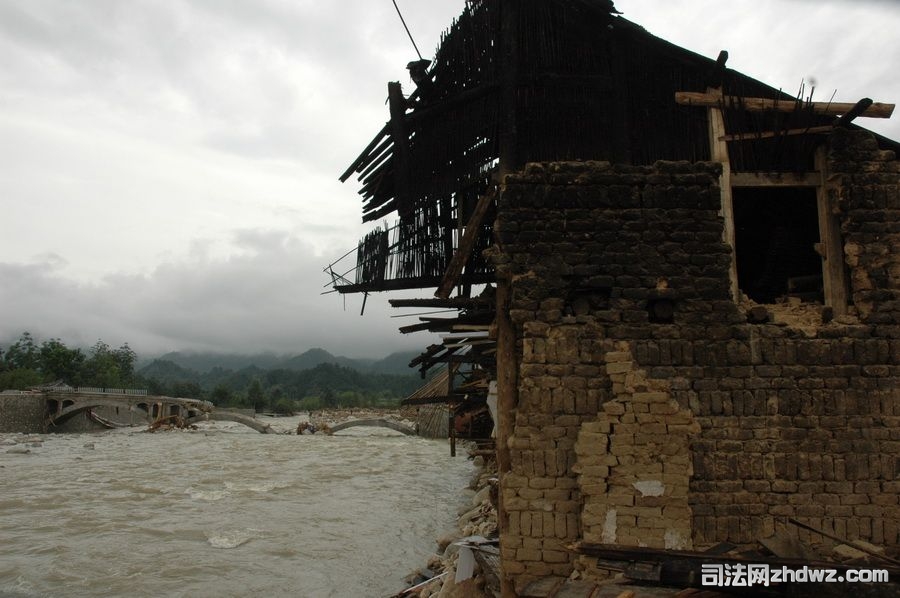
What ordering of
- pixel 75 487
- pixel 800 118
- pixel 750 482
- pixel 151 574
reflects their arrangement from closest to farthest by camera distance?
pixel 750 482 → pixel 800 118 → pixel 151 574 → pixel 75 487

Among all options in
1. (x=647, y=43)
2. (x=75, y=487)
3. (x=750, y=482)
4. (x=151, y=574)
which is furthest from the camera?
(x=75, y=487)

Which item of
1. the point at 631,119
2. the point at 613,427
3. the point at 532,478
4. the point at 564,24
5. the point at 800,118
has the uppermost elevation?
the point at 564,24

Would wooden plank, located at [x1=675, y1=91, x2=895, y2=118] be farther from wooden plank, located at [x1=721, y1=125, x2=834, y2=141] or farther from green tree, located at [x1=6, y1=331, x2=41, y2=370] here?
green tree, located at [x1=6, y1=331, x2=41, y2=370]

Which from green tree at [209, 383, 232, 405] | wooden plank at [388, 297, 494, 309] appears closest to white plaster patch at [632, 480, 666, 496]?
wooden plank at [388, 297, 494, 309]

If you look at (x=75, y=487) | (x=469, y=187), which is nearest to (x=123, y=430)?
(x=75, y=487)

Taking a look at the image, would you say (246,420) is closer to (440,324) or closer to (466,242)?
(440,324)

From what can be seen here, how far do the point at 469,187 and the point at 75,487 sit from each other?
686 inches

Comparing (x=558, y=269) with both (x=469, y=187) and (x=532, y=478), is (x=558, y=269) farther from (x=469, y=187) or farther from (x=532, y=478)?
(x=469, y=187)

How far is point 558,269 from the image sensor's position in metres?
5.04

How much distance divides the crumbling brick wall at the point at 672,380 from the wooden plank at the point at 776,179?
0.49 metres

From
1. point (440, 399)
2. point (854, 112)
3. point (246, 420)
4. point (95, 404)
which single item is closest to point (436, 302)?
point (854, 112)

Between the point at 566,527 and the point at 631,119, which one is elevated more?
the point at 631,119

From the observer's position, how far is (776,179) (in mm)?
5766

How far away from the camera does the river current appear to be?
9.41 meters
